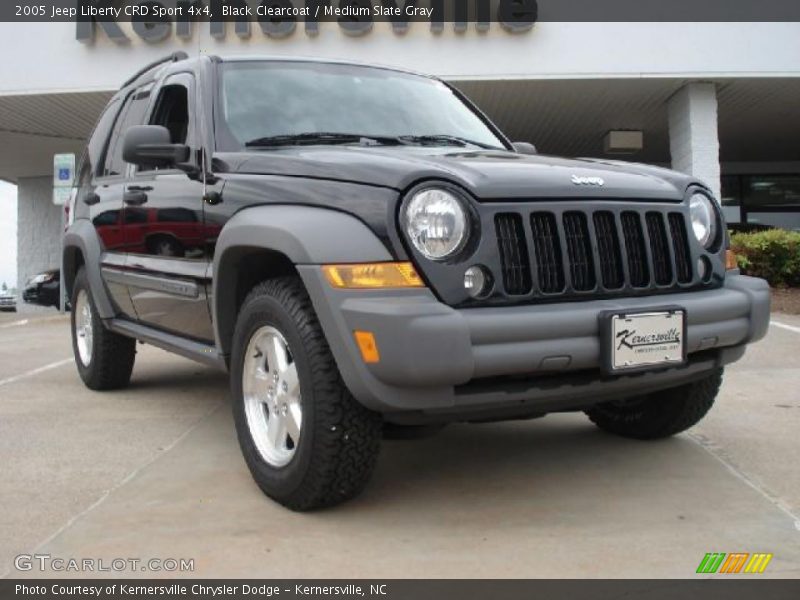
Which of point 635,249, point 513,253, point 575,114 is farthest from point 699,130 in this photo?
point 513,253

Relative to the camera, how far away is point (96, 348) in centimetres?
521

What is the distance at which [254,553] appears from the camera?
259cm

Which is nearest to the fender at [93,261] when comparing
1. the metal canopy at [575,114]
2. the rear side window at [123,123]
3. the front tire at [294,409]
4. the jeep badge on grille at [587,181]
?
the rear side window at [123,123]

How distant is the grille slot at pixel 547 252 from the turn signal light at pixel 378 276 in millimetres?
461

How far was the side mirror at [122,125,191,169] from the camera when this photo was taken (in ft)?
11.6

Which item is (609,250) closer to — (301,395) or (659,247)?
(659,247)

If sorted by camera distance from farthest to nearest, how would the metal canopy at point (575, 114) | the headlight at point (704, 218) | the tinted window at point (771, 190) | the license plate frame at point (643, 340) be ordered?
the tinted window at point (771, 190) → the metal canopy at point (575, 114) → the headlight at point (704, 218) → the license plate frame at point (643, 340)

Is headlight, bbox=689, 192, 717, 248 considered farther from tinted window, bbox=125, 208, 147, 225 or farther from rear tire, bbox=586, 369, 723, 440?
tinted window, bbox=125, 208, 147, 225

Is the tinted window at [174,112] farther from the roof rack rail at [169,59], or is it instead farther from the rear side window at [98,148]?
the rear side window at [98,148]

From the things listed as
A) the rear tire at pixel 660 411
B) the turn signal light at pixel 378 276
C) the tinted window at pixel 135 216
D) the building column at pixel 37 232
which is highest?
the building column at pixel 37 232

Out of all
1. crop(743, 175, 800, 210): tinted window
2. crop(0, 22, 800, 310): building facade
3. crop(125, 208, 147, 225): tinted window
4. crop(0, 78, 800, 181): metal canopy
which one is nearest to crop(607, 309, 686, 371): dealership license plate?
crop(125, 208, 147, 225): tinted window

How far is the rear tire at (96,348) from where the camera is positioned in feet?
17.0

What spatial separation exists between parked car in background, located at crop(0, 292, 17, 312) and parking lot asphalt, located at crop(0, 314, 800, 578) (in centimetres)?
1774
